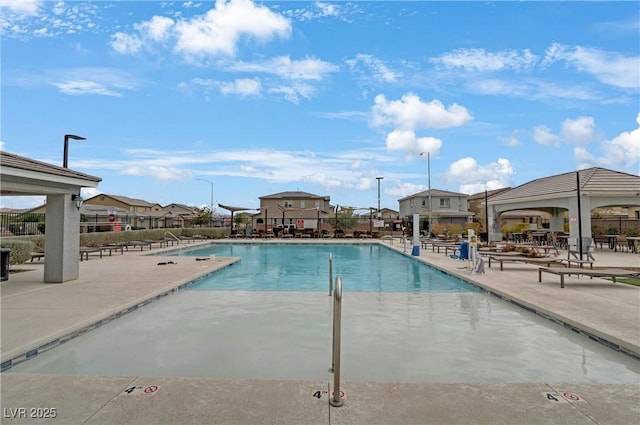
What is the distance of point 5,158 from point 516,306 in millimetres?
10470

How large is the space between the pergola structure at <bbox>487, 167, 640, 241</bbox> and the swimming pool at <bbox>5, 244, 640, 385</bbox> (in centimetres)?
1129

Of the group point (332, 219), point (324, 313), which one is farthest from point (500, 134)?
point (324, 313)

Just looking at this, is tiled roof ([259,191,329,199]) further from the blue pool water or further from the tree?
the blue pool water

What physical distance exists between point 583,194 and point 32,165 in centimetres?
2036

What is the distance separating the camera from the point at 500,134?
2362 centimetres

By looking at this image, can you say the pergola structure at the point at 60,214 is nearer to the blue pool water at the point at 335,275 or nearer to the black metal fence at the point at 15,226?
the blue pool water at the point at 335,275

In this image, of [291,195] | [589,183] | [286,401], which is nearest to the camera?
[286,401]

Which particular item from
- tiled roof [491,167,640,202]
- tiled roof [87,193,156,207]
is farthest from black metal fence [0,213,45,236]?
tiled roof [87,193,156,207]

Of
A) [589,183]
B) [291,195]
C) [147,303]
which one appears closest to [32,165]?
[147,303]

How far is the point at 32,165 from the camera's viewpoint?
7910 millimetres

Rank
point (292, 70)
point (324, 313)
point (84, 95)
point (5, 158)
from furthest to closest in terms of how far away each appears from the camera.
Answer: point (292, 70)
point (84, 95)
point (5, 158)
point (324, 313)

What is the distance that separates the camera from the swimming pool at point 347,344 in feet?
13.9

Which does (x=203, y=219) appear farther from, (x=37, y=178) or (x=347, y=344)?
(x=347, y=344)

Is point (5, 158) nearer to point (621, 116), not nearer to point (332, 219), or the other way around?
point (621, 116)
